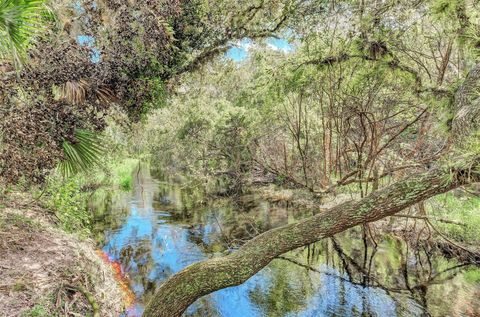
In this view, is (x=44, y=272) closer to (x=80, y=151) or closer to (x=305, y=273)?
(x=80, y=151)

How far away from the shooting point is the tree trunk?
7.82ft

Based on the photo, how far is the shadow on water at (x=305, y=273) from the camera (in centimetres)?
555

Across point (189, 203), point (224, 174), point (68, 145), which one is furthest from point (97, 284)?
point (224, 174)

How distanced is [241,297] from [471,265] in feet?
17.8

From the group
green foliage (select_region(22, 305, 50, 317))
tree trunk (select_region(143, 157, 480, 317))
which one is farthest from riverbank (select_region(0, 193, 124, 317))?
tree trunk (select_region(143, 157, 480, 317))

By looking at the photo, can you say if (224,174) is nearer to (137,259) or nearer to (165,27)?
(137,259)

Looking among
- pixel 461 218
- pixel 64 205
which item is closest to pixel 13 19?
pixel 64 205

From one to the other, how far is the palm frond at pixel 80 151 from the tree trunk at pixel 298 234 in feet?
10.5

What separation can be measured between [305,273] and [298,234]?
4.51 meters

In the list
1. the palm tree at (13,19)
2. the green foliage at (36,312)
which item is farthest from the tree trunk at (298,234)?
the palm tree at (13,19)

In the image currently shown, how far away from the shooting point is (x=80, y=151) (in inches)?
214

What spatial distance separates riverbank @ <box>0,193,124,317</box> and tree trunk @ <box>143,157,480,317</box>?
102 centimetres

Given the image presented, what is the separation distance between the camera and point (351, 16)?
15.8 feet

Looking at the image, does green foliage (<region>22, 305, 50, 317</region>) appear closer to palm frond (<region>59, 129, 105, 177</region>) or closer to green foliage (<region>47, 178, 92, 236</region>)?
palm frond (<region>59, 129, 105, 177</region>)
